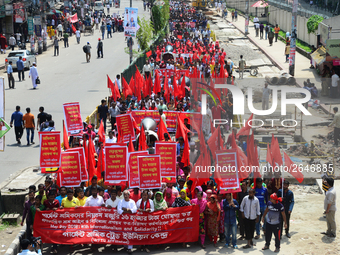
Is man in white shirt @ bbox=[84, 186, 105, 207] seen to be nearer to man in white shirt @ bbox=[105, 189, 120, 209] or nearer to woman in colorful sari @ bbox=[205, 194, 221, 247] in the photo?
man in white shirt @ bbox=[105, 189, 120, 209]

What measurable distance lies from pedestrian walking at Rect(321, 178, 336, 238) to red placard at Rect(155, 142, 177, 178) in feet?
10.4

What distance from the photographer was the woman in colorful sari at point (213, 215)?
9836 mm

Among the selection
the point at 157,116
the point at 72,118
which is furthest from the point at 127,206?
the point at 157,116

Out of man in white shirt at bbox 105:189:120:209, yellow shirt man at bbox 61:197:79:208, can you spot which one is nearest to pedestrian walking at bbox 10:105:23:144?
yellow shirt man at bbox 61:197:79:208

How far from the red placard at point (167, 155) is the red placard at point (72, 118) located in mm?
3535

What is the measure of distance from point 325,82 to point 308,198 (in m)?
11.6

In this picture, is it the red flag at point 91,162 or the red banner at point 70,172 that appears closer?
the red banner at point 70,172

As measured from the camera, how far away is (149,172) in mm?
10141

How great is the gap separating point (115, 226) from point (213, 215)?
75.8 inches

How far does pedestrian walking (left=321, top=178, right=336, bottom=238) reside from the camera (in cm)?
1007

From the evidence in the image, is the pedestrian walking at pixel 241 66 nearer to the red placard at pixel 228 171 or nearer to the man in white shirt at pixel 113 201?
the red placard at pixel 228 171

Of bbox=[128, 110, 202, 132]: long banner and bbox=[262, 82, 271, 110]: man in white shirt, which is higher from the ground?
bbox=[262, 82, 271, 110]: man in white shirt

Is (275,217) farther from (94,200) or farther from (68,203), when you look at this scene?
(68,203)

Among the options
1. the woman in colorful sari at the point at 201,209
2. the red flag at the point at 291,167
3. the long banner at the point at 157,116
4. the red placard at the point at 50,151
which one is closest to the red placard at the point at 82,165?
the red placard at the point at 50,151
